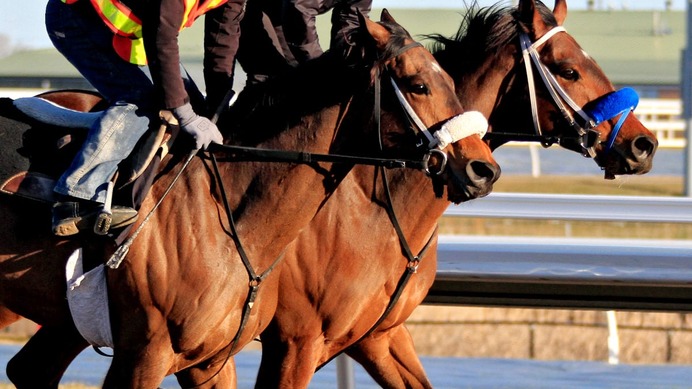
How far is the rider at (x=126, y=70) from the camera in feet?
12.7

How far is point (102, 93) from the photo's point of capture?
4223mm

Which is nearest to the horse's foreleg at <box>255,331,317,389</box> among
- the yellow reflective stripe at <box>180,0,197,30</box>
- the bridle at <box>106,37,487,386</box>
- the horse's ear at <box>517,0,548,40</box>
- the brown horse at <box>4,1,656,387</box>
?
the brown horse at <box>4,1,656,387</box>

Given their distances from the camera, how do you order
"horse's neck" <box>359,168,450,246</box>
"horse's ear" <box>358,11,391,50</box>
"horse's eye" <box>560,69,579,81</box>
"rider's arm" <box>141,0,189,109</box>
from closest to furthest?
"rider's arm" <box>141,0,189,109</box> → "horse's ear" <box>358,11,391,50</box> → "horse's neck" <box>359,168,450,246</box> → "horse's eye" <box>560,69,579,81</box>

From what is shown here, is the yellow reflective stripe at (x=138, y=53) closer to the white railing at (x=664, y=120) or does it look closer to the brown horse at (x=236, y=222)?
the brown horse at (x=236, y=222)

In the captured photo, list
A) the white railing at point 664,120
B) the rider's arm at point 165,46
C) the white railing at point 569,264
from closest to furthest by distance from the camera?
the rider's arm at point 165,46
the white railing at point 569,264
the white railing at point 664,120

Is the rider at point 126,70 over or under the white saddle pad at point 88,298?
Result: over

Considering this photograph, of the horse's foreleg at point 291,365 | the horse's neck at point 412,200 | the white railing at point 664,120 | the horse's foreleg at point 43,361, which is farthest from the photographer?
the white railing at point 664,120

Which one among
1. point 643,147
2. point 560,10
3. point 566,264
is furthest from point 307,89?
point 566,264

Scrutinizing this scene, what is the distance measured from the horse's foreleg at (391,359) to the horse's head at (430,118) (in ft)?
3.90

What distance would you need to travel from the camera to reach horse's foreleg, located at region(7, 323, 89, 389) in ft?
16.1

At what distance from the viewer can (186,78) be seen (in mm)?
4367

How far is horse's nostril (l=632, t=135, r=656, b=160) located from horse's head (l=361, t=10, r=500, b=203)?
1.00 m

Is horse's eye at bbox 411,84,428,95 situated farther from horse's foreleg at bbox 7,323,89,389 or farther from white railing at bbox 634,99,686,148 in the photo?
white railing at bbox 634,99,686,148

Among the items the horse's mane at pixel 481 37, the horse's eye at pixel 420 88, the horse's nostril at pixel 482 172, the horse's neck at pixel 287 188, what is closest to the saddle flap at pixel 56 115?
the horse's neck at pixel 287 188
